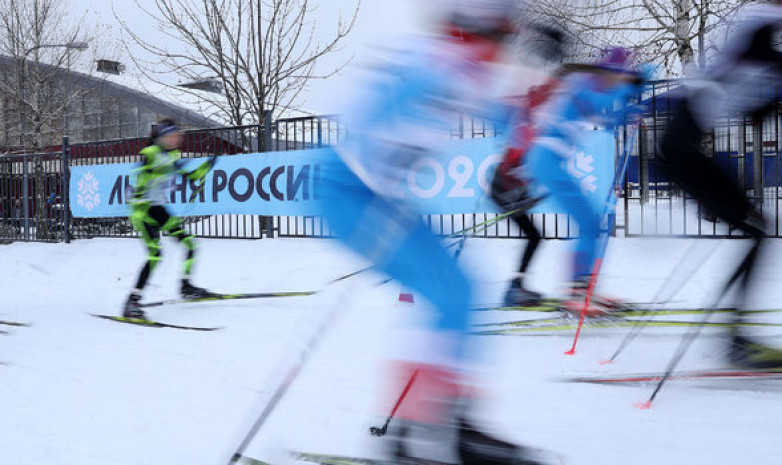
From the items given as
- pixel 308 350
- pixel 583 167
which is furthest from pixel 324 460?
pixel 583 167

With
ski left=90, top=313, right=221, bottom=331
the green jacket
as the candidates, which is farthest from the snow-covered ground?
the green jacket

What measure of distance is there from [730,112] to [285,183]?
796cm

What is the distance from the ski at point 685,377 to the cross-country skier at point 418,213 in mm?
1655

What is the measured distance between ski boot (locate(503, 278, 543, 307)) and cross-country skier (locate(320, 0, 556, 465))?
9.99ft

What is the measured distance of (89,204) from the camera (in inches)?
522

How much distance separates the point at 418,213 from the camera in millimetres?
2236

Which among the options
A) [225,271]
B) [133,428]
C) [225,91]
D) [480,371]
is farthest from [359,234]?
[225,91]

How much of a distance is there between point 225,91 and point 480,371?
1395 centimetres

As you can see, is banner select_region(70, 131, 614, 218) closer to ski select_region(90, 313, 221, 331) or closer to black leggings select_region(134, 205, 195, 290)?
black leggings select_region(134, 205, 195, 290)

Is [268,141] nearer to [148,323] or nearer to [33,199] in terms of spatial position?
[148,323]

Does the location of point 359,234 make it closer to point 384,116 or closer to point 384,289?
point 384,116

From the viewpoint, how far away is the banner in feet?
27.2

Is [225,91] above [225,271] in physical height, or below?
above

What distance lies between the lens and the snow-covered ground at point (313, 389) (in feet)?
9.38
